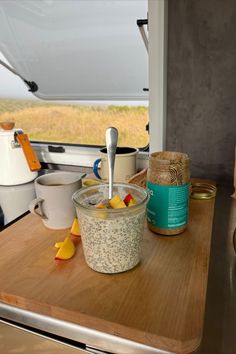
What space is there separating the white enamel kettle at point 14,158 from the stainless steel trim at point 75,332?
2.50 ft

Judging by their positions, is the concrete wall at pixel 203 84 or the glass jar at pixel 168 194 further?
the concrete wall at pixel 203 84

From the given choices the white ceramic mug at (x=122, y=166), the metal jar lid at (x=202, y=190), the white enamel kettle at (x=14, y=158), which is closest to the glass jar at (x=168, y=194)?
the metal jar lid at (x=202, y=190)

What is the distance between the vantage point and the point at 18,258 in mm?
636

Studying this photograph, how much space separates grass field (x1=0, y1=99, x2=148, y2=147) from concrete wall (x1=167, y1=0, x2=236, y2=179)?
0.31m

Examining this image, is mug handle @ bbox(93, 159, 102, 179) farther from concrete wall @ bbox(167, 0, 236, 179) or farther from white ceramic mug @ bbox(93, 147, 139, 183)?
concrete wall @ bbox(167, 0, 236, 179)

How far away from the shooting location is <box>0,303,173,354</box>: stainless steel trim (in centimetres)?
46

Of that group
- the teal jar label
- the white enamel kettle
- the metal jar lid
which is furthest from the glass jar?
the white enamel kettle

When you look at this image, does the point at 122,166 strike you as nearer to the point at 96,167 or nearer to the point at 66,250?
the point at 96,167

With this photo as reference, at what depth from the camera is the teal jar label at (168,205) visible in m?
0.67

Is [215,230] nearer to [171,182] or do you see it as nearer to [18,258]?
[171,182]

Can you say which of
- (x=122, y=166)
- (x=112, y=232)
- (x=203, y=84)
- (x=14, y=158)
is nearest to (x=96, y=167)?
(x=122, y=166)

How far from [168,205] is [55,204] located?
0.26 meters

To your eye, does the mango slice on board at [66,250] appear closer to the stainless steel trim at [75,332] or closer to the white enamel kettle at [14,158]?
the stainless steel trim at [75,332]

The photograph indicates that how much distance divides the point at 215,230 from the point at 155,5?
0.74 metres
